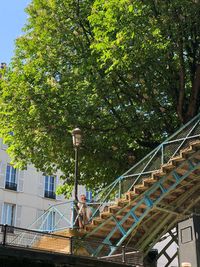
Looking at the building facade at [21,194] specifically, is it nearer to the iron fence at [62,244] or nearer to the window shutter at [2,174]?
the window shutter at [2,174]

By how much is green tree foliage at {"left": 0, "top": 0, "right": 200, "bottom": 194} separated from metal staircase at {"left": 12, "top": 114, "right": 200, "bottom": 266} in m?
3.12

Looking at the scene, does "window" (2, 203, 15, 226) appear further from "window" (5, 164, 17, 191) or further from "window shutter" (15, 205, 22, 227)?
"window" (5, 164, 17, 191)

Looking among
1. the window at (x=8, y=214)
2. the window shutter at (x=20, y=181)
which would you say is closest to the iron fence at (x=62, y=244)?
the window at (x=8, y=214)

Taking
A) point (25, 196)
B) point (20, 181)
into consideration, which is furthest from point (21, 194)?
point (20, 181)

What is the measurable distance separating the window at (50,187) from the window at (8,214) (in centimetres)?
339

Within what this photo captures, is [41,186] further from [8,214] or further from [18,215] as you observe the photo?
[8,214]

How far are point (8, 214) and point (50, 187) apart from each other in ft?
15.3

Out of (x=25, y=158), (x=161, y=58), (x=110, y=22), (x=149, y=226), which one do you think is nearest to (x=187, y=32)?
(x=161, y=58)

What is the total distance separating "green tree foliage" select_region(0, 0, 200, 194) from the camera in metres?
20.5

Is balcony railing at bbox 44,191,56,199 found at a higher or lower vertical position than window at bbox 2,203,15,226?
higher

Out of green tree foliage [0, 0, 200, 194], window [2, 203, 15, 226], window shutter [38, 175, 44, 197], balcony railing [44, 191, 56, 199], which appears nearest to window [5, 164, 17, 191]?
window [2, 203, 15, 226]

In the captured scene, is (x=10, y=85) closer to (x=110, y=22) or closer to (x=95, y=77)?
(x=95, y=77)

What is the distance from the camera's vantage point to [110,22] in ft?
68.2

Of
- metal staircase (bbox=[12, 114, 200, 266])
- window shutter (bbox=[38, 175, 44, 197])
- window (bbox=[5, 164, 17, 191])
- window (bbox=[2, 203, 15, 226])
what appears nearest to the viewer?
metal staircase (bbox=[12, 114, 200, 266])
